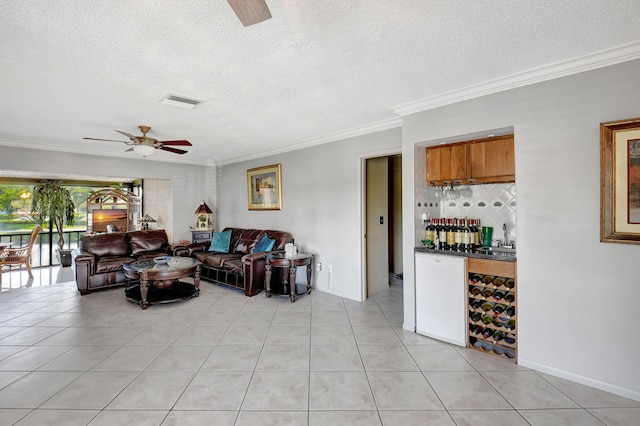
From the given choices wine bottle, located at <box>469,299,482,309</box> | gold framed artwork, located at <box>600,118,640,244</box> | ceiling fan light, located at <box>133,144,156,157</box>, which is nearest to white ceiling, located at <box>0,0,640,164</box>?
ceiling fan light, located at <box>133,144,156,157</box>

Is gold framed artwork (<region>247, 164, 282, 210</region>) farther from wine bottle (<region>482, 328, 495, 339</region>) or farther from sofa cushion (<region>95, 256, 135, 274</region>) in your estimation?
wine bottle (<region>482, 328, 495, 339</region>)

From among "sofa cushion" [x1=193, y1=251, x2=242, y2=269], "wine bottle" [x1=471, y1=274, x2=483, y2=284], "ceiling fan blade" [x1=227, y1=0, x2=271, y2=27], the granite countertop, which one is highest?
"ceiling fan blade" [x1=227, y1=0, x2=271, y2=27]

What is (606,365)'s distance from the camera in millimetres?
2111

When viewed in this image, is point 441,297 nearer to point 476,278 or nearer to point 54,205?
point 476,278

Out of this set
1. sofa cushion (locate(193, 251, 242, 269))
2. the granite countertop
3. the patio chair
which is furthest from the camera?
the patio chair

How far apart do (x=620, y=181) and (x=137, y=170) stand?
23.3 ft

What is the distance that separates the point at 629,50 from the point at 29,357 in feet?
18.0

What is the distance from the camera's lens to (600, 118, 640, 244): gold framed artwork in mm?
2006

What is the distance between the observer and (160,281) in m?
4.34

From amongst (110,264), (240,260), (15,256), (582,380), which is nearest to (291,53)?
(582,380)

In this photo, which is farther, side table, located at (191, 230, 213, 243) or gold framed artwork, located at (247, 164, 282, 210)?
side table, located at (191, 230, 213, 243)

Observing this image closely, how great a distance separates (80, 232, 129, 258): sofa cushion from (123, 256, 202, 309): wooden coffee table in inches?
52.6

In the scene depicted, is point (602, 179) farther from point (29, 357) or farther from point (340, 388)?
point (29, 357)

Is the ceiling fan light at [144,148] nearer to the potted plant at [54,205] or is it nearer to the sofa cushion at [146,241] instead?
the sofa cushion at [146,241]
